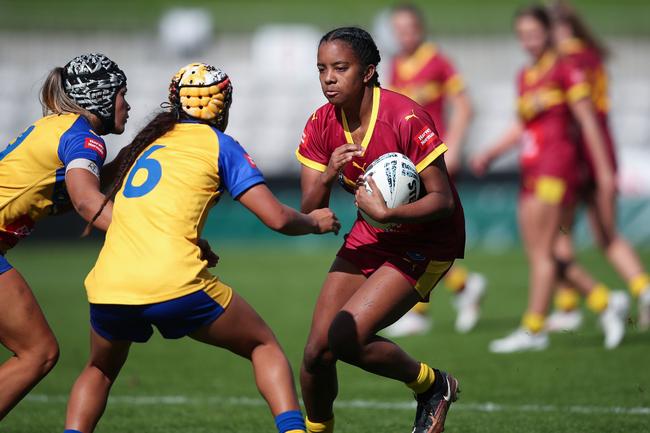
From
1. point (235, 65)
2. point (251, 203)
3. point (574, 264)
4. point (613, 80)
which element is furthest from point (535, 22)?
point (235, 65)

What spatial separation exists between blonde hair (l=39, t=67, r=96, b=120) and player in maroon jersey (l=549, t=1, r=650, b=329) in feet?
18.2

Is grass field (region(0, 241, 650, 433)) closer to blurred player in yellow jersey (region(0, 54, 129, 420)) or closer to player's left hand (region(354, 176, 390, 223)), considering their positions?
blurred player in yellow jersey (region(0, 54, 129, 420))

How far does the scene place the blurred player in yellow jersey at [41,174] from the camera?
5348 mm

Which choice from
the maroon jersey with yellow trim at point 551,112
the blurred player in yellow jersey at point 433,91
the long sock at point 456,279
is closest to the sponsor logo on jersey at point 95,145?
the maroon jersey with yellow trim at point 551,112

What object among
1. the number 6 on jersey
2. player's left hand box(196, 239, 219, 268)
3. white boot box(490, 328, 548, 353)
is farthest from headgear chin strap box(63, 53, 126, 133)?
white boot box(490, 328, 548, 353)

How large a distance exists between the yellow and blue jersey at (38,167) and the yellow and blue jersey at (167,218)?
0.47 m

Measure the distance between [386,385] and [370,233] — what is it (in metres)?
2.46

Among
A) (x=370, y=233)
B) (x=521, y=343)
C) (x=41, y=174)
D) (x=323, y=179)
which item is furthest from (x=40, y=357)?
(x=521, y=343)

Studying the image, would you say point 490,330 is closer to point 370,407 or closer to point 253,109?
point 370,407

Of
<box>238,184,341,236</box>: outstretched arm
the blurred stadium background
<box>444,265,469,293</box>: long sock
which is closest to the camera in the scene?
<box>238,184,341,236</box>: outstretched arm

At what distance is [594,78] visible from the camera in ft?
33.7

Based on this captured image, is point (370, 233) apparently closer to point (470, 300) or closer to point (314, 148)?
point (314, 148)

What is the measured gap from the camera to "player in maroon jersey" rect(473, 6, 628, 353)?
9.25 m

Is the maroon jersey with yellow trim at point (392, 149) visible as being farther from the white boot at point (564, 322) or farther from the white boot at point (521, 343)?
the white boot at point (564, 322)
